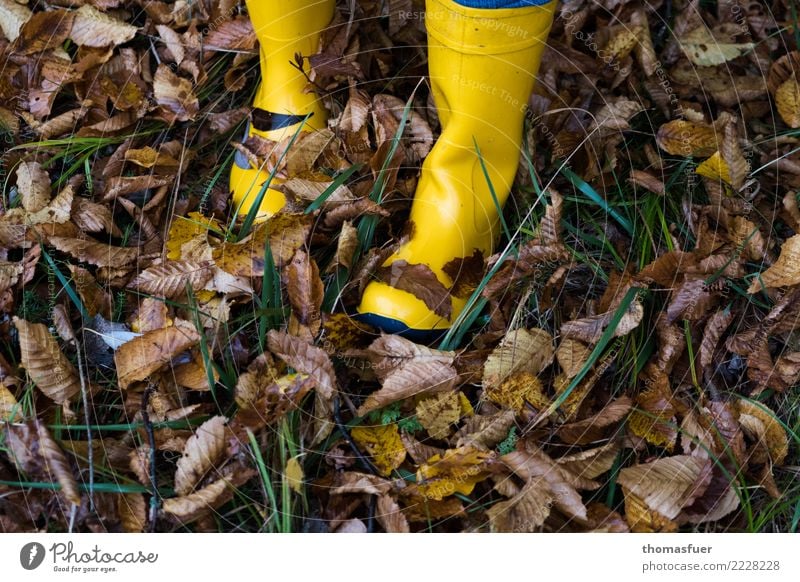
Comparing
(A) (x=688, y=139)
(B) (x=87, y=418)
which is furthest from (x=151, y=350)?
(A) (x=688, y=139)

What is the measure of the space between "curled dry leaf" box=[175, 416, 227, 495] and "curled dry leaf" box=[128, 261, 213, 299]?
0.24m

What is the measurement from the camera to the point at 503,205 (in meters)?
1.24

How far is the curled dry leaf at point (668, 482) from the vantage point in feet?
3.29

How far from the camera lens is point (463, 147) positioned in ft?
3.76

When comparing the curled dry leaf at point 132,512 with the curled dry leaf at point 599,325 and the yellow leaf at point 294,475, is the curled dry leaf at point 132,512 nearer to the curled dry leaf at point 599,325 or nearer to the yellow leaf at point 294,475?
the yellow leaf at point 294,475

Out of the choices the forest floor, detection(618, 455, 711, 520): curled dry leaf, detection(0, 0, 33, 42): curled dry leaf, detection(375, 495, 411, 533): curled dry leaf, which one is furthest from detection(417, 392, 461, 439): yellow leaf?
detection(0, 0, 33, 42): curled dry leaf

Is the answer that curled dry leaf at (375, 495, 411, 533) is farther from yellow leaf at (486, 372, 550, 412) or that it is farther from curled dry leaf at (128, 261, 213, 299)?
curled dry leaf at (128, 261, 213, 299)

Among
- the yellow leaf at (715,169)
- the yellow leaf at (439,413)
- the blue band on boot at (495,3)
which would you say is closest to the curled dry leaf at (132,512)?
the yellow leaf at (439,413)

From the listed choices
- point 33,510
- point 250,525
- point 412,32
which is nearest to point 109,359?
point 33,510

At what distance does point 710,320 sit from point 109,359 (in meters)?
0.90

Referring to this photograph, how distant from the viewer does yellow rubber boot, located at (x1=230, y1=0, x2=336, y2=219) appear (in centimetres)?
123

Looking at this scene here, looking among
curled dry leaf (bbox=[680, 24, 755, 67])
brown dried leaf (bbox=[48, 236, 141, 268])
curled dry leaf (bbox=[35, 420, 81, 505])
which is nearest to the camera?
curled dry leaf (bbox=[35, 420, 81, 505])

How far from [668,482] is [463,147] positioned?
0.55m
